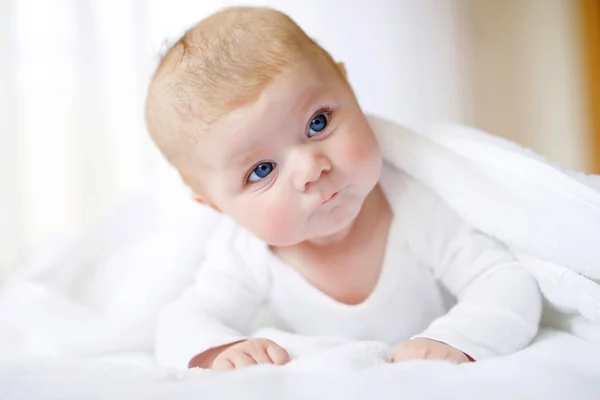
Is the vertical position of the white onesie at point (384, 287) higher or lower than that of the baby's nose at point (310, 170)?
lower

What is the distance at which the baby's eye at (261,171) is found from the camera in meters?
0.78

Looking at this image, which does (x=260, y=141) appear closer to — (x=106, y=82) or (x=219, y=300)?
(x=219, y=300)

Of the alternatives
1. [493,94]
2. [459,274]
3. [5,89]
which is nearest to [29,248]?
[5,89]

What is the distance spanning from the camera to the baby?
743 mm

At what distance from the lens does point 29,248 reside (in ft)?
4.04

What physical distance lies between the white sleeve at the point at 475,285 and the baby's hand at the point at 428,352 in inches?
0.5

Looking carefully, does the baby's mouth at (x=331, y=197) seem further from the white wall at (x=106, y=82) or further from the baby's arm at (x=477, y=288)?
the white wall at (x=106, y=82)

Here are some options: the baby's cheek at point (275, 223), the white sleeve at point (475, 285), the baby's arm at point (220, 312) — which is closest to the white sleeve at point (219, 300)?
the baby's arm at point (220, 312)

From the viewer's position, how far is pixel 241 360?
73 centimetres

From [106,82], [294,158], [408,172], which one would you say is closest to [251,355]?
[294,158]

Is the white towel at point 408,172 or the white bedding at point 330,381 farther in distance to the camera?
the white towel at point 408,172

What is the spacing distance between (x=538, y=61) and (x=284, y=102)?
0.96 m

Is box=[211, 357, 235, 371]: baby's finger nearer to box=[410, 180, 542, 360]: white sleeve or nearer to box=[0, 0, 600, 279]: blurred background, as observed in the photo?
box=[410, 180, 542, 360]: white sleeve

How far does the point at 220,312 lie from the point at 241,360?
6.8 inches
